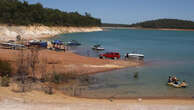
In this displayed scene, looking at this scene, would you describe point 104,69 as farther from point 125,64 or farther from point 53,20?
point 53,20

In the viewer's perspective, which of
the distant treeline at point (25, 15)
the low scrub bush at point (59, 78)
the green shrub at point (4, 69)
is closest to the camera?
the green shrub at point (4, 69)

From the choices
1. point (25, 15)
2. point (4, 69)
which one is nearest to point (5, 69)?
point (4, 69)

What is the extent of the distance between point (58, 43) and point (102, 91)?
101 ft

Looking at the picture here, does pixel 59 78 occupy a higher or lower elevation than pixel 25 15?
lower

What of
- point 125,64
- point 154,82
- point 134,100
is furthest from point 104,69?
point 134,100

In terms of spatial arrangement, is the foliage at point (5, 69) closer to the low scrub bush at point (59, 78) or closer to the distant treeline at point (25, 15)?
the low scrub bush at point (59, 78)

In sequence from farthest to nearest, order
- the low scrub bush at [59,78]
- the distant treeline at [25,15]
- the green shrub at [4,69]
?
1. the distant treeline at [25,15]
2. the low scrub bush at [59,78]
3. the green shrub at [4,69]

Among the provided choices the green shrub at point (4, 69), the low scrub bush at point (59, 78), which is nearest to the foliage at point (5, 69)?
the green shrub at point (4, 69)

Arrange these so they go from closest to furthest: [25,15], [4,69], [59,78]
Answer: [4,69] → [59,78] → [25,15]

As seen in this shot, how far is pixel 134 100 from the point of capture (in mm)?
17172

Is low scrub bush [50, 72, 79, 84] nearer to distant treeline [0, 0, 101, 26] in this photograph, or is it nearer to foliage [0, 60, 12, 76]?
foliage [0, 60, 12, 76]

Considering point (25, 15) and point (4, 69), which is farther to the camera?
point (25, 15)

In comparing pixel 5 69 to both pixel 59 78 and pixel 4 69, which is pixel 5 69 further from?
pixel 59 78

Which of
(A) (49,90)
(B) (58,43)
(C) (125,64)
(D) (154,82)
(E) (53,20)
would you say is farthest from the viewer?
(E) (53,20)
